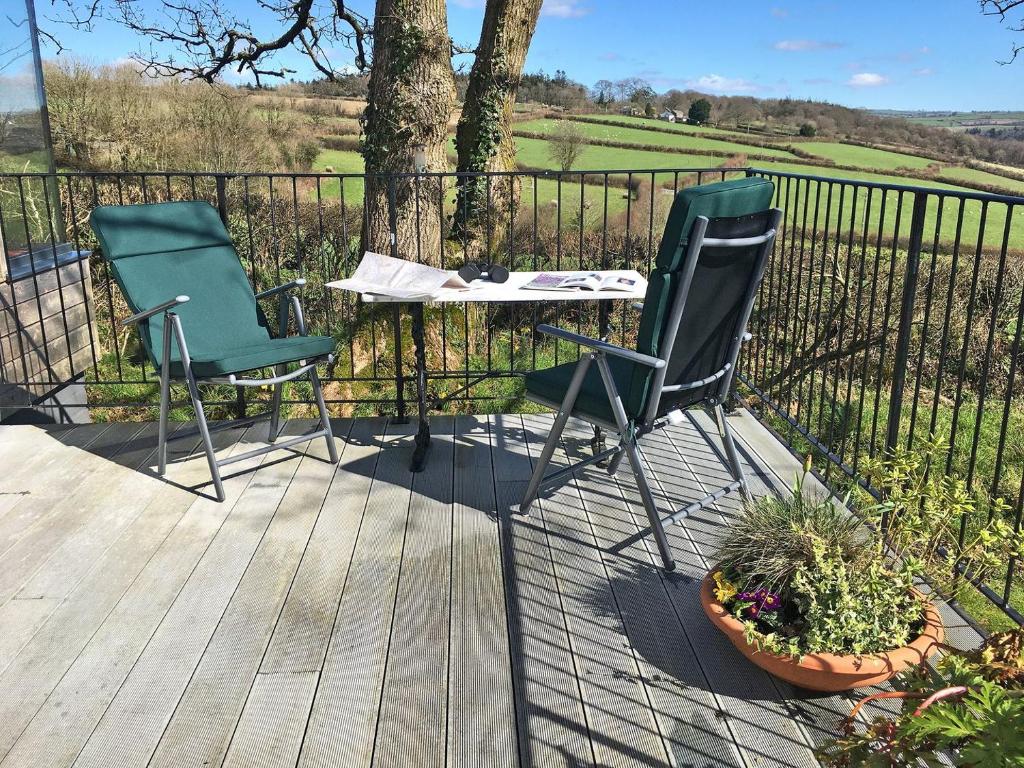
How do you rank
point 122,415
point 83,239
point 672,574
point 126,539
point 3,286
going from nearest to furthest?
point 672,574 < point 126,539 < point 3,286 < point 122,415 < point 83,239

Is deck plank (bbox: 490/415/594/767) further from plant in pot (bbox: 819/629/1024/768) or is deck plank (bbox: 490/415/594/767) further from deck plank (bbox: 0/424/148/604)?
deck plank (bbox: 0/424/148/604)

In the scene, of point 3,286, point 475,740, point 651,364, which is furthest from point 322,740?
point 3,286

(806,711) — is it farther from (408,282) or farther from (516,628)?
(408,282)

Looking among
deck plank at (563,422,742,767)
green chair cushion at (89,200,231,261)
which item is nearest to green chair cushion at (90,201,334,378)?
green chair cushion at (89,200,231,261)

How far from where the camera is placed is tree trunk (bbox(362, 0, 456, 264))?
5680 millimetres

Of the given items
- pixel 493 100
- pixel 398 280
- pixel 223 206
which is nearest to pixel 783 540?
pixel 398 280

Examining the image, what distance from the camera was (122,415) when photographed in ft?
19.5

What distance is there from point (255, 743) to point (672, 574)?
1364 millimetres

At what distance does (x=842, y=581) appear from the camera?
191 cm

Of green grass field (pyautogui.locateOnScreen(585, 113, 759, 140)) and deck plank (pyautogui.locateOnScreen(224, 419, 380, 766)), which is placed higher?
green grass field (pyautogui.locateOnScreen(585, 113, 759, 140))

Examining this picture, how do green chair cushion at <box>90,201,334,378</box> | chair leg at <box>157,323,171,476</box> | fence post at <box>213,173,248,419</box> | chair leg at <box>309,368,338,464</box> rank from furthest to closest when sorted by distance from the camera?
1. fence post at <box>213,173,248,419</box>
2. chair leg at <box>309,368,338,464</box>
3. green chair cushion at <box>90,201,334,378</box>
4. chair leg at <box>157,323,171,476</box>

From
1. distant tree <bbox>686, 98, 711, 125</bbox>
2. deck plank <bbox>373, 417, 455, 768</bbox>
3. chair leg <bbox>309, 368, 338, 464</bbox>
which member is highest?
distant tree <bbox>686, 98, 711, 125</bbox>

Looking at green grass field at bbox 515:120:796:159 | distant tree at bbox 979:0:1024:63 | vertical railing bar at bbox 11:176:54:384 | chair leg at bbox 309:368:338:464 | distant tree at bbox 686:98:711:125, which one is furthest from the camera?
distant tree at bbox 686:98:711:125

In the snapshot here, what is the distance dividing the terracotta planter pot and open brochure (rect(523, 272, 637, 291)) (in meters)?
1.61
